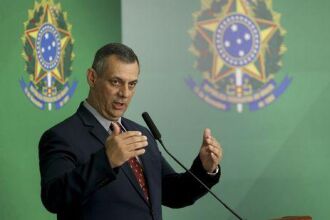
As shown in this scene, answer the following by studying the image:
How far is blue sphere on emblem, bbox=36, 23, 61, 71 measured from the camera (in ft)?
10.3

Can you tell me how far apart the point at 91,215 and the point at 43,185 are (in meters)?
0.20

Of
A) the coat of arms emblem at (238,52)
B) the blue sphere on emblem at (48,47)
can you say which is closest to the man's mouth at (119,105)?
the blue sphere on emblem at (48,47)

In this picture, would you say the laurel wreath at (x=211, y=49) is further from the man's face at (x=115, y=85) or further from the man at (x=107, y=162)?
the man's face at (x=115, y=85)

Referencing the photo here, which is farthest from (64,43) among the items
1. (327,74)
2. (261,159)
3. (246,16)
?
(327,74)

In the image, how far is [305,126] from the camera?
3.40 meters

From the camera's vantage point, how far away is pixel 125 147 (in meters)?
1.57

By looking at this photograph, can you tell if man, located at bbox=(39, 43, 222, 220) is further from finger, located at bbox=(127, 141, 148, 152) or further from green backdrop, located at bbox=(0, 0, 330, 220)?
green backdrop, located at bbox=(0, 0, 330, 220)

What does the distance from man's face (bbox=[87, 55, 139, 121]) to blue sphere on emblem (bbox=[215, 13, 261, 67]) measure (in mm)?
1514

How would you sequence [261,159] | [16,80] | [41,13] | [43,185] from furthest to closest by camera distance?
1. [261,159]
2. [41,13]
3. [16,80]
4. [43,185]

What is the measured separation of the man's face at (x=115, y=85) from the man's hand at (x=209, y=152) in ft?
0.97

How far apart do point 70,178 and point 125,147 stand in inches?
7.5

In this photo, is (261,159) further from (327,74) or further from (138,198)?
(138,198)

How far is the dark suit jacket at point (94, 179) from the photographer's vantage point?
1.62 m

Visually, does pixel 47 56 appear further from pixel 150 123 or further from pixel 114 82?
pixel 150 123
